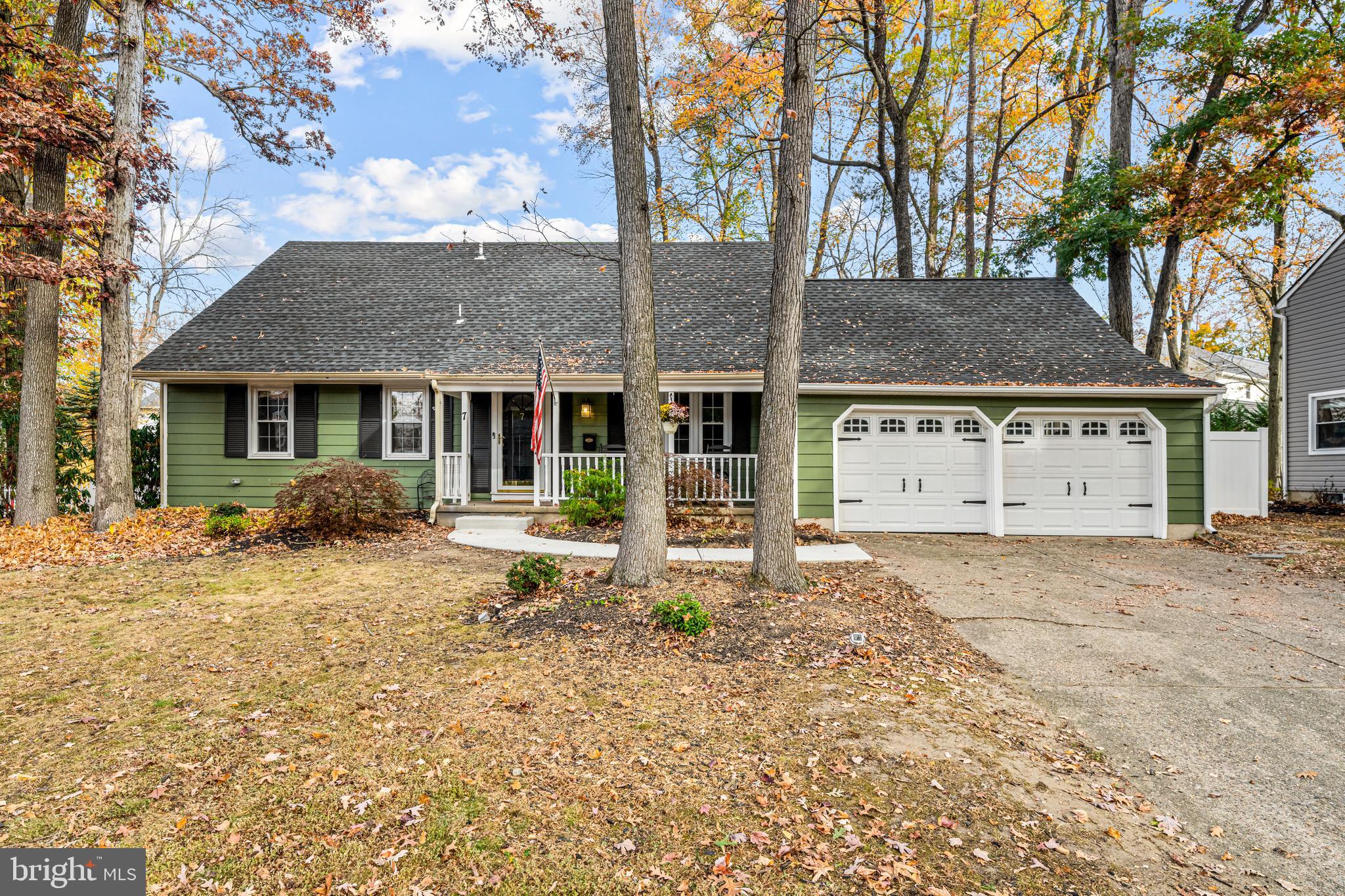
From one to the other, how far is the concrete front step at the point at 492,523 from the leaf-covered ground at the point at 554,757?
4913mm

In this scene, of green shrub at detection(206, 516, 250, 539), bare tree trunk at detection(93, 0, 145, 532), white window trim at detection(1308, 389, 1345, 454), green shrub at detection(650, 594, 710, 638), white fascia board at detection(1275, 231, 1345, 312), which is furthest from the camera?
white fascia board at detection(1275, 231, 1345, 312)

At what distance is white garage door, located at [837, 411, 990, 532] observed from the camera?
1047 centimetres

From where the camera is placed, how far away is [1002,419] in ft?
33.9

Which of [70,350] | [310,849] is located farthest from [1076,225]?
[70,350]

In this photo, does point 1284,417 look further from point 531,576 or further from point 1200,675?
point 531,576

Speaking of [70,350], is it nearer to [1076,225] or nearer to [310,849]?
[310,849]

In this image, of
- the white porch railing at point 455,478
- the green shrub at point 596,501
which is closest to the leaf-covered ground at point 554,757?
the green shrub at point 596,501

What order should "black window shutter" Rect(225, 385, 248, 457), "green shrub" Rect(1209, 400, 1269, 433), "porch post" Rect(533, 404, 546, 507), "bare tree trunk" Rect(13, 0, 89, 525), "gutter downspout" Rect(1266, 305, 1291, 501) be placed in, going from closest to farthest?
"bare tree trunk" Rect(13, 0, 89, 525) → "porch post" Rect(533, 404, 546, 507) → "black window shutter" Rect(225, 385, 248, 457) → "gutter downspout" Rect(1266, 305, 1291, 501) → "green shrub" Rect(1209, 400, 1269, 433)


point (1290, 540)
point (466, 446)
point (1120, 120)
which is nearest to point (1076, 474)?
point (1290, 540)

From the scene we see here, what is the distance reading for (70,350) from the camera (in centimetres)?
1420

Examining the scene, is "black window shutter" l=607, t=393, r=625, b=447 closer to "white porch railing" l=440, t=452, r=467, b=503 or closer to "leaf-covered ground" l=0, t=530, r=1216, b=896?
"white porch railing" l=440, t=452, r=467, b=503

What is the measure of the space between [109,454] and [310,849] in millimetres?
9989

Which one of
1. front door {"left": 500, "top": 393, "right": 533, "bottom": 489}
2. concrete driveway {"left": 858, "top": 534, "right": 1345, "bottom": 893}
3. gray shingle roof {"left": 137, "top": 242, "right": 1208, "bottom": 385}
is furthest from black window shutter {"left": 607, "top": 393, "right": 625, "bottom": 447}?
concrete driveway {"left": 858, "top": 534, "right": 1345, "bottom": 893}

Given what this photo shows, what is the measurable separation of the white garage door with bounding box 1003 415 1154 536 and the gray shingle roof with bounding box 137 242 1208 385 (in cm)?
81
